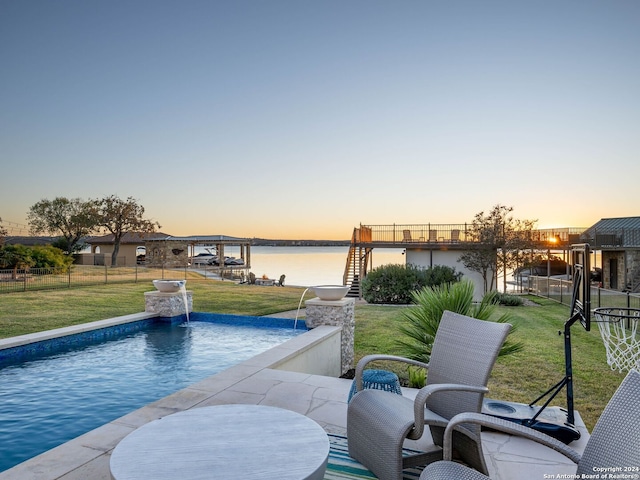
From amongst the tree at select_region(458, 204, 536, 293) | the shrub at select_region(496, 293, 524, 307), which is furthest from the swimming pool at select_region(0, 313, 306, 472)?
the tree at select_region(458, 204, 536, 293)

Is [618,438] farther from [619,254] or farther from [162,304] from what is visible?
[619,254]

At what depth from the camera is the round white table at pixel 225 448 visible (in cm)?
175

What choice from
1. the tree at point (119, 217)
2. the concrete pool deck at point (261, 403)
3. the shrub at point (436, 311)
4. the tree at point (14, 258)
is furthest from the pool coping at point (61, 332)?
the tree at point (119, 217)

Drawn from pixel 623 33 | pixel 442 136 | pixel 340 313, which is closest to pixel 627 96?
pixel 623 33

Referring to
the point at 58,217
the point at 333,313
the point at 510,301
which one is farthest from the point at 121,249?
the point at 333,313

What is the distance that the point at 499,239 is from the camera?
1783cm

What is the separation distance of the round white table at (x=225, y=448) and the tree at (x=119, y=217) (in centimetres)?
3518

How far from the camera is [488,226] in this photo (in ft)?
59.4

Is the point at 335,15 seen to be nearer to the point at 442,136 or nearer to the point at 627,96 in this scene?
the point at 442,136

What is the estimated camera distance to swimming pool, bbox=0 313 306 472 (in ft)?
13.0

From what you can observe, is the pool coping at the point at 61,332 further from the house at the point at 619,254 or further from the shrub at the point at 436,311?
the house at the point at 619,254

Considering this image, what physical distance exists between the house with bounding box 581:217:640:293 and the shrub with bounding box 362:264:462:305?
16.0 m

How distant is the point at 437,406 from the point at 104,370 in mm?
4890

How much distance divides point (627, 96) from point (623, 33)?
75.6 inches
